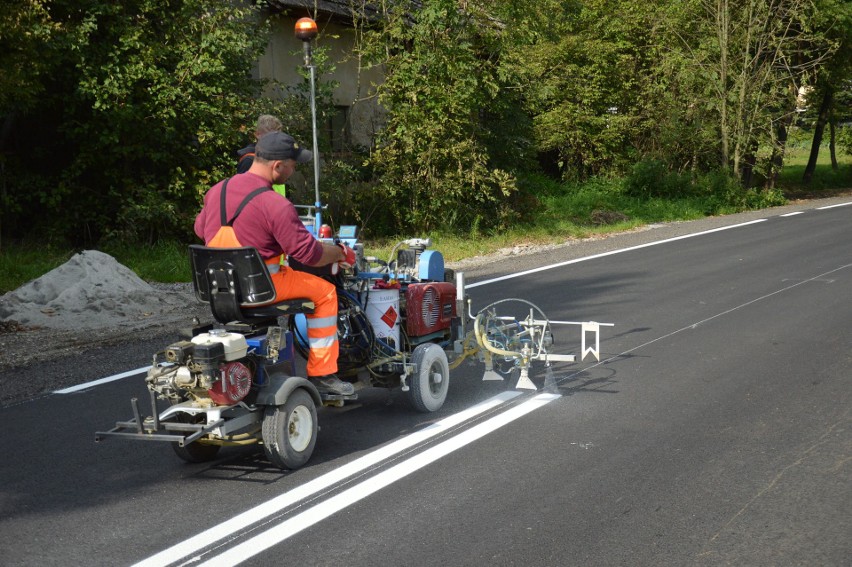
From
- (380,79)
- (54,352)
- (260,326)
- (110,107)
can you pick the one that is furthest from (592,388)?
(380,79)

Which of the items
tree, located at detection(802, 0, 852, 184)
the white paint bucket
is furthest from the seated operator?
tree, located at detection(802, 0, 852, 184)

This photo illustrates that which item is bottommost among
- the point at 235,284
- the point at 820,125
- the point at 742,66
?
the point at 235,284

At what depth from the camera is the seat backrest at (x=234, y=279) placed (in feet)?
17.5

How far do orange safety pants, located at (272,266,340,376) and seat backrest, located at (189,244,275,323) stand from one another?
222mm

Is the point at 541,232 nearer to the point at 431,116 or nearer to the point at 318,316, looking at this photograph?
the point at 431,116

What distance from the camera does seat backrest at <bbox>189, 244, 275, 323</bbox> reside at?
17.5 ft

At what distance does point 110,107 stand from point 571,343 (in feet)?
31.7

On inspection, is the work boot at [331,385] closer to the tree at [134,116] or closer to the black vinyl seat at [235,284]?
the black vinyl seat at [235,284]

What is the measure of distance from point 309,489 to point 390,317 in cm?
177

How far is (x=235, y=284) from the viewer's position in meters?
5.37

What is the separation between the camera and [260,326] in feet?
18.3

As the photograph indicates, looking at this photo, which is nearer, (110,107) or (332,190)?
(110,107)

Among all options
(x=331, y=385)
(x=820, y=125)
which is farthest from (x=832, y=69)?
(x=331, y=385)

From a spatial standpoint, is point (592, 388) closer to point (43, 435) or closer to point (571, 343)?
point (571, 343)
